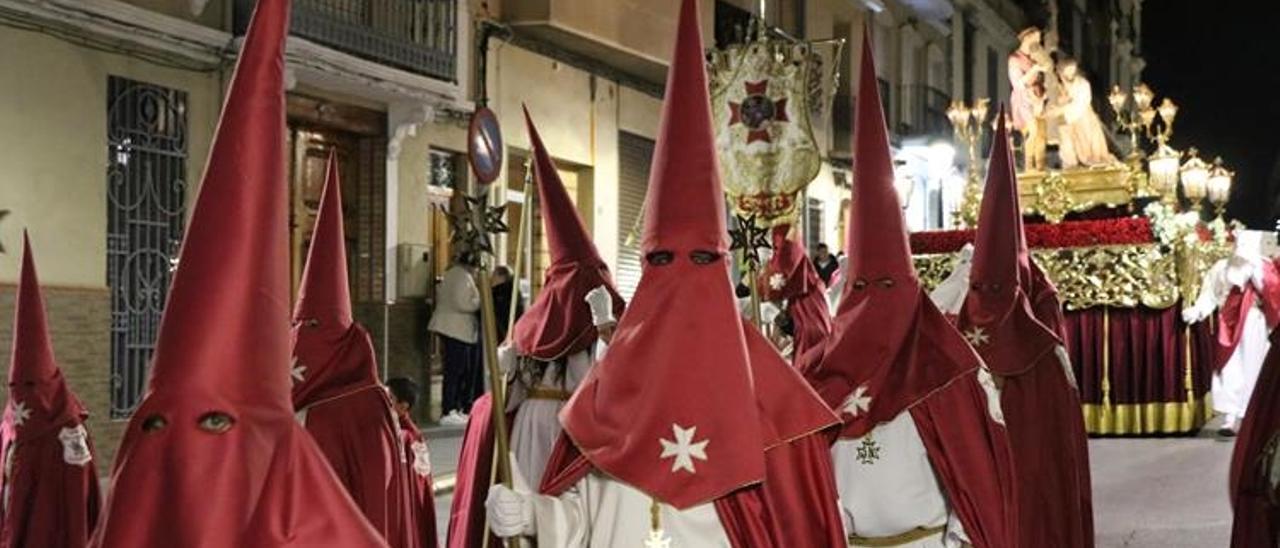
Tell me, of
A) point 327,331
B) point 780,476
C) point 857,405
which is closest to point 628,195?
point 327,331

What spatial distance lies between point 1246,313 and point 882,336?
10.9 meters

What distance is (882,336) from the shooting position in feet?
19.7

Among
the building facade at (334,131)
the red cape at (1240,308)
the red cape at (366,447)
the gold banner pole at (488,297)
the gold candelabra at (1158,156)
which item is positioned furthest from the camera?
the gold candelabra at (1158,156)

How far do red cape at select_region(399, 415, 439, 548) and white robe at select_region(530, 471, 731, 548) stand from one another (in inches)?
120

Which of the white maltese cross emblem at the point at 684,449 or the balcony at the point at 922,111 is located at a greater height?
the balcony at the point at 922,111

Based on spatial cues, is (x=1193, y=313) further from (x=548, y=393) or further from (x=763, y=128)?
(x=548, y=393)

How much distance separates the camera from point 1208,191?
58.6ft

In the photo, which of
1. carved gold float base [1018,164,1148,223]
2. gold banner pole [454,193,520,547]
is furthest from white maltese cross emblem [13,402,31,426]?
carved gold float base [1018,164,1148,223]

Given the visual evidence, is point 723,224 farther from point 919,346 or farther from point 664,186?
point 919,346

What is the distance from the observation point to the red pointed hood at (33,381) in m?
7.10

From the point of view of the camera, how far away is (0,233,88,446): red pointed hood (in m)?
7.10

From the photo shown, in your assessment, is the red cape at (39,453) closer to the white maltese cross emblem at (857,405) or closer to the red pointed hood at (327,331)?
the red pointed hood at (327,331)

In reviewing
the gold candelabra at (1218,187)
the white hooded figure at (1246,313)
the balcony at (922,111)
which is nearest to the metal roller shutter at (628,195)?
the gold candelabra at (1218,187)

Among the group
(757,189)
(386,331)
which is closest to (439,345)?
(386,331)
